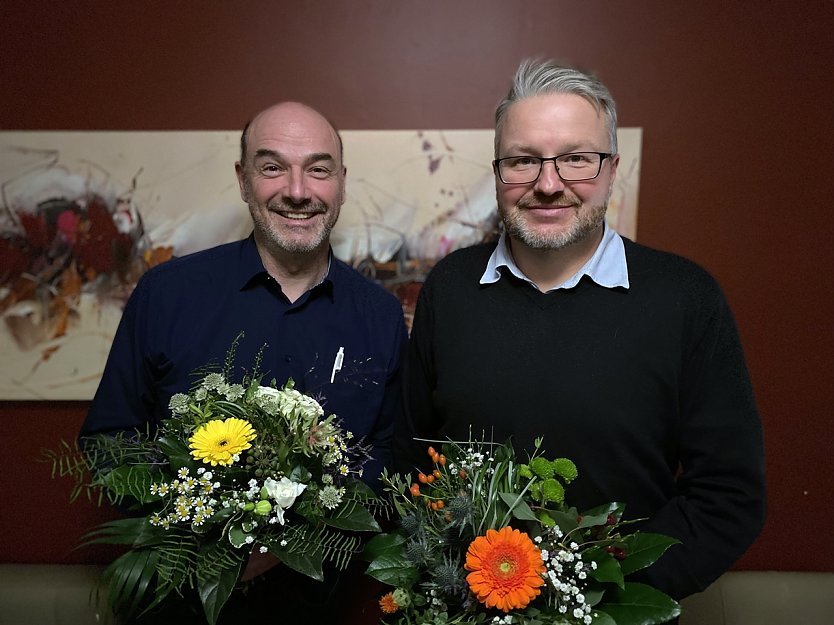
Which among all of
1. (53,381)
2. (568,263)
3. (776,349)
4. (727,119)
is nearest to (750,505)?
(568,263)

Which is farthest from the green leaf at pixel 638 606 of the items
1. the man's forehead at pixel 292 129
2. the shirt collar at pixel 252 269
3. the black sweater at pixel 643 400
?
the man's forehead at pixel 292 129

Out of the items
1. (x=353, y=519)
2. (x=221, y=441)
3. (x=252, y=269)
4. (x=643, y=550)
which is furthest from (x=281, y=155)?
(x=643, y=550)

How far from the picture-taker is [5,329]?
2.23m

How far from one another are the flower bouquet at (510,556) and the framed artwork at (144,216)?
1120 millimetres

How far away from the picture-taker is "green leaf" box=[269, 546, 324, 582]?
126cm

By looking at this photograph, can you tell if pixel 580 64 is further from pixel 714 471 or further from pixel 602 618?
pixel 602 618

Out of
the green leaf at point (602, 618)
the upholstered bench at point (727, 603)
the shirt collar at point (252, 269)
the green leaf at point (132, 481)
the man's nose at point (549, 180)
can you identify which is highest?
the man's nose at point (549, 180)

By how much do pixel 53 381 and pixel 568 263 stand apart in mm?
1904

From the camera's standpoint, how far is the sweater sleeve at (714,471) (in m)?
1.39

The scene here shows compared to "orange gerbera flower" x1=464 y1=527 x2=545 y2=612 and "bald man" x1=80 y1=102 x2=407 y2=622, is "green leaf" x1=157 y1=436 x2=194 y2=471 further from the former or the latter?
"orange gerbera flower" x1=464 y1=527 x2=545 y2=612

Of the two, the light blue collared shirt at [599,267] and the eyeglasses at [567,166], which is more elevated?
the eyeglasses at [567,166]

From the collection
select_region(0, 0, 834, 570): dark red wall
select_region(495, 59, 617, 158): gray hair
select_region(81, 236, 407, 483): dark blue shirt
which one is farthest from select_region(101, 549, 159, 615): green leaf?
select_region(0, 0, 834, 570): dark red wall

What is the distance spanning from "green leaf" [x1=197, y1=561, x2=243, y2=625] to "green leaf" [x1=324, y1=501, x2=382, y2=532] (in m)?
0.22

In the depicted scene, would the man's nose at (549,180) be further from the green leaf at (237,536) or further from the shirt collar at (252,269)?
the green leaf at (237,536)
